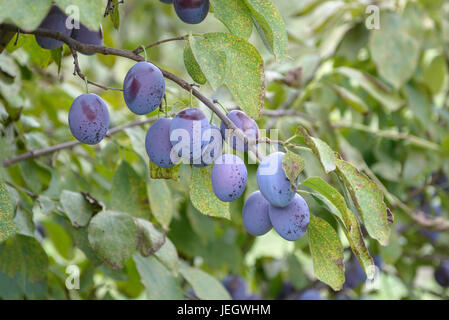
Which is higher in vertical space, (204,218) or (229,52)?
(229,52)

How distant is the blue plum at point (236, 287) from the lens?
1.24 metres

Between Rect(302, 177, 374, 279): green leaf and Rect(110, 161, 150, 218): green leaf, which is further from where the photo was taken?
Rect(110, 161, 150, 218): green leaf

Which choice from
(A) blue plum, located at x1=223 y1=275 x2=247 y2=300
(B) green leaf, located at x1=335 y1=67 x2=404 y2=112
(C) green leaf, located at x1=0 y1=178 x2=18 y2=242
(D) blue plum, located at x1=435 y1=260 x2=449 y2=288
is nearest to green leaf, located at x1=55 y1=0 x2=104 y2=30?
(C) green leaf, located at x1=0 y1=178 x2=18 y2=242

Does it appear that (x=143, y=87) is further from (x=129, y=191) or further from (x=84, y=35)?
(x=129, y=191)

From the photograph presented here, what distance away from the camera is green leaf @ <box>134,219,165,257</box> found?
0.69 metres

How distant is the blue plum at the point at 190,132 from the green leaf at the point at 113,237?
0.22m

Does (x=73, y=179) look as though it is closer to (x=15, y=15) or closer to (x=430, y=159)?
(x=15, y=15)

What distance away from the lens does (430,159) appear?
1.16 meters

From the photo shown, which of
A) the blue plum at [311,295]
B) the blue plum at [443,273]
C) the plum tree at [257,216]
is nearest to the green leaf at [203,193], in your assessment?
the plum tree at [257,216]

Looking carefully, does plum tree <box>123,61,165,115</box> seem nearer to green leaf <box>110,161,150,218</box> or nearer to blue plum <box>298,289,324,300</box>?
green leaf <box>110,161,150,218</box>

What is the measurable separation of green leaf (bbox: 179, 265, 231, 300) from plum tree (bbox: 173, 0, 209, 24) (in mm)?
440
